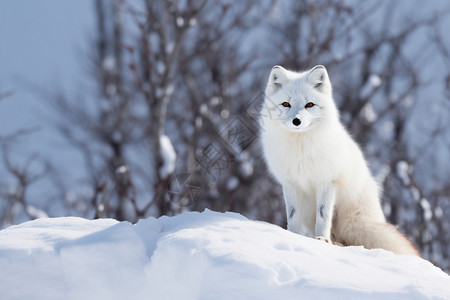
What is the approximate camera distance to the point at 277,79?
4699mm

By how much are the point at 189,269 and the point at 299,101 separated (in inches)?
83.8

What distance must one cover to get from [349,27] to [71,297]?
12.9 metres

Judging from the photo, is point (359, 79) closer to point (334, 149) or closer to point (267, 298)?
point (334, 149)

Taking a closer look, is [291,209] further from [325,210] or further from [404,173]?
[404,173]

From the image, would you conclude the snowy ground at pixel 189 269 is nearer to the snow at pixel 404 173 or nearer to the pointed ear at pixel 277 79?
the pointed ear at pixel 277 79

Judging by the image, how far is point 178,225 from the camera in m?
3.44

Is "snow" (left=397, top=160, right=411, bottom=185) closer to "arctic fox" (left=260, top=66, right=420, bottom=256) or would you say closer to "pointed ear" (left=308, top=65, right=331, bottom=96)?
"arctic fox" (left=260, top=66, right=420, bottom=256)

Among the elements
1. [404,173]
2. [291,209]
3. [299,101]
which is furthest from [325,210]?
[404,173]

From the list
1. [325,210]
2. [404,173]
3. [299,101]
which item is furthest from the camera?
[404,173]

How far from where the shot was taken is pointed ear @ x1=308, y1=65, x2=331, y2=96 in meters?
4.60

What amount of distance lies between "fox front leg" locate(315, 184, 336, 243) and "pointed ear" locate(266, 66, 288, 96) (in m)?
0.99

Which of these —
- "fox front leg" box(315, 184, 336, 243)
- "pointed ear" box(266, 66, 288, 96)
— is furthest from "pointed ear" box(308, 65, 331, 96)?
"fox front leg" box(315, 184, 336, 243)

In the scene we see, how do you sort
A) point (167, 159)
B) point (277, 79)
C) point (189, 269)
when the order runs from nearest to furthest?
point (189, 269), point (277, 79), point (167, 159)

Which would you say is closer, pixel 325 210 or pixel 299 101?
pixel 299 101
